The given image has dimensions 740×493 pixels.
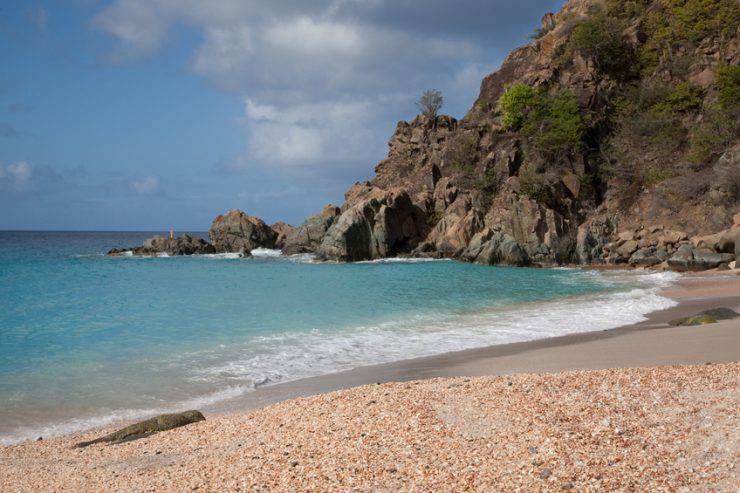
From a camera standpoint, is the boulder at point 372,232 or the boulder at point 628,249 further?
the boulder at point 372,232

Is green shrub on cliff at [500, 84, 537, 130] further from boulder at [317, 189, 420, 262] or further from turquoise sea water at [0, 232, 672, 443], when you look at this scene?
turquoise sea water at [0, 232, 672, 443]

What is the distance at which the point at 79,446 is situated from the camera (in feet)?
24.0

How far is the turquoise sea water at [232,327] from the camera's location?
10.2m

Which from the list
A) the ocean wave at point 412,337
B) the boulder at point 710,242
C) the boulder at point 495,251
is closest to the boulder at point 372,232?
the boulder at point 495,251

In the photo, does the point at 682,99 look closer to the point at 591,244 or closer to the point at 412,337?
the point at 591,244

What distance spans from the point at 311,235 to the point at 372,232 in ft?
34.0

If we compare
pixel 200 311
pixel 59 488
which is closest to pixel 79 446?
pixel 59 488

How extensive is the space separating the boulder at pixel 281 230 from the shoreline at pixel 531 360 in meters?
55.4

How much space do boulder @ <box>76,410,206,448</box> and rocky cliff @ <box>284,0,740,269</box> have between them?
35.0 metres

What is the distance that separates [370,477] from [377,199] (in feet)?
156

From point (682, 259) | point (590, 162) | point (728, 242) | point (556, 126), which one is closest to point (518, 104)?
point (556, 126)

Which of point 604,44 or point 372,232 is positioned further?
point 604,44

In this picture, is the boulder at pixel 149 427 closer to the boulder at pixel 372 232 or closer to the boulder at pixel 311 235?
the boulder at pixel 372 232

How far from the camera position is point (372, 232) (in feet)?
166
